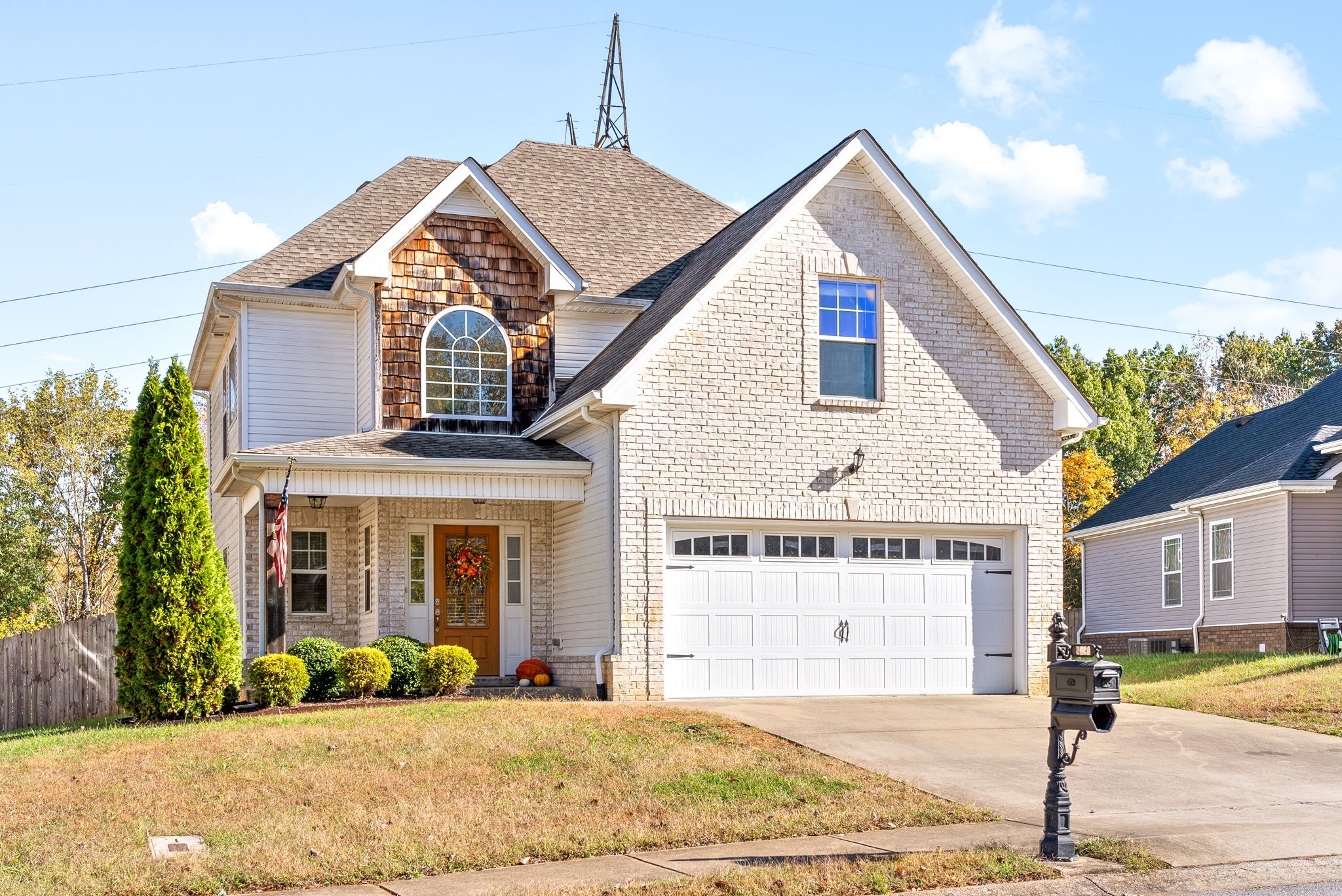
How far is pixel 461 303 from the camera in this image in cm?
1991

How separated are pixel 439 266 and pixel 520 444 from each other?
117 inches

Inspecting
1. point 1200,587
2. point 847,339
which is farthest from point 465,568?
point 1200,587

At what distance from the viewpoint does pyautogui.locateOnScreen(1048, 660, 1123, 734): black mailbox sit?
29.9ft

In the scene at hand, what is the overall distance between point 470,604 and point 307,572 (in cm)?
255

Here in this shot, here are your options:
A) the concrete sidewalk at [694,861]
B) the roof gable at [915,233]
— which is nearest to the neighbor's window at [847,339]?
the roof gable at [915,233]

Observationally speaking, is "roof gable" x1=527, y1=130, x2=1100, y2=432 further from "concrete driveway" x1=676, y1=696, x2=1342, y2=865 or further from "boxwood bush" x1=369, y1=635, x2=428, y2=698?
"concrete driveway" x1=676, y1=696, x2=1342, y2=865

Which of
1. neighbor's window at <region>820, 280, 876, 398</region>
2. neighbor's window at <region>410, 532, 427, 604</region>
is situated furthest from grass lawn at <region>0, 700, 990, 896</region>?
neighbor's window at <region>820, 280, 876, 398</region>

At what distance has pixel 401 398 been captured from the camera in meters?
19.4

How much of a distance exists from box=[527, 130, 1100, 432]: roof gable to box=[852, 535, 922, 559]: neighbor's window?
105 inches

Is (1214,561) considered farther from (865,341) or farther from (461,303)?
(461,303)

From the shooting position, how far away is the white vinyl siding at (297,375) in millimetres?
20109

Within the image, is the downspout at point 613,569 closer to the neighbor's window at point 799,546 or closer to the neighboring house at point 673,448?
the neighboring house at point 673,448

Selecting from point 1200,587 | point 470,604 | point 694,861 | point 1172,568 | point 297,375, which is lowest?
point 694,861

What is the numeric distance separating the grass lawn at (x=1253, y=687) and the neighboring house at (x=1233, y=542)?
5.45ft
